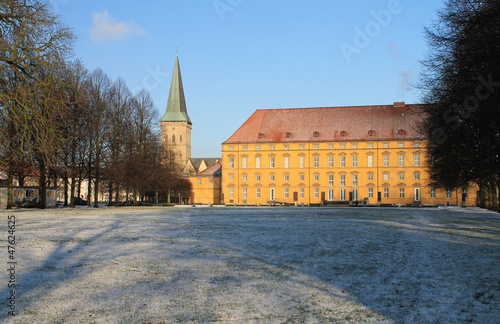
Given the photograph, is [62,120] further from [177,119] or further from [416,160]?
[177,119]

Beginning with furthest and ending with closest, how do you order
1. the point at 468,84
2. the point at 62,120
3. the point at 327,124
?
the point at 327,124, the point at 62,120, the point at 468,84

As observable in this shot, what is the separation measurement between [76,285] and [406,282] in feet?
21.4

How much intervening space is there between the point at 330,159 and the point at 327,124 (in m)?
5.83

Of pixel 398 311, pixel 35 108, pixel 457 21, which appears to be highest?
pixel 457 21

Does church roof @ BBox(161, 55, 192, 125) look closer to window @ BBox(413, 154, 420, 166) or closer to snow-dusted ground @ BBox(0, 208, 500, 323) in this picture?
window @ BBox(413, 154, 420, 166)

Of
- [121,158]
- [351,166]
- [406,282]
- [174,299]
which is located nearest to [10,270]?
[174,299]

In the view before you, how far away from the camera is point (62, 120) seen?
30.7 m

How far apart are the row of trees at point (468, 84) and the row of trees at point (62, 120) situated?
15.6m

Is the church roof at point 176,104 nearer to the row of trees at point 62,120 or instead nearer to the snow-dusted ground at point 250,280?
the row of trees at point 62,120

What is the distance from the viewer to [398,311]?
304 inches

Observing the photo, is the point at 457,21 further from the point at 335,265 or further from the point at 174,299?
the point at 174,299

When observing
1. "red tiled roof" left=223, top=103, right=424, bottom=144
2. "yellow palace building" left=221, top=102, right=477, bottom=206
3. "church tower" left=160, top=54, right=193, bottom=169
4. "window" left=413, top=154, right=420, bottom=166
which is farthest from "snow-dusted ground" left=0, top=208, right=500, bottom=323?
"church tower" left=160, top=54, right=193, bottom=169

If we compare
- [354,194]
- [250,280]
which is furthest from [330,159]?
[250,280]

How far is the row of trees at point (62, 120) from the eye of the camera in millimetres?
18734
